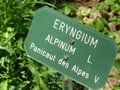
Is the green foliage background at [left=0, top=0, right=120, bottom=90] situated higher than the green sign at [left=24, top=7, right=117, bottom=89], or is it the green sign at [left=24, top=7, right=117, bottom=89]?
the green sign at [left=24, top=7, right=117, bottom=89]

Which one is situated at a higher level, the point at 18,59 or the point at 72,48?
the point at 72,48

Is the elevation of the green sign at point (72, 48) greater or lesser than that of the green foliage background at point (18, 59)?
greater

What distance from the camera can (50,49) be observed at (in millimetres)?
2061

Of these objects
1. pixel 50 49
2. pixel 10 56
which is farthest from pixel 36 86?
pixel 50 49

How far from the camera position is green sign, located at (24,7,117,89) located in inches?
80.0

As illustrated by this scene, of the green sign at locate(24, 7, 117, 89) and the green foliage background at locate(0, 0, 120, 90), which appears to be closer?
the green sign at locate(24, 7, 117, 89)

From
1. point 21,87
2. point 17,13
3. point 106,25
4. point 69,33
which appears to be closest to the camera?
point 69,33

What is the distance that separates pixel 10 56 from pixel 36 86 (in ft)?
0.99

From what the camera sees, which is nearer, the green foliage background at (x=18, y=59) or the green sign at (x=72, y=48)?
the green sign at (x=72, y=48)

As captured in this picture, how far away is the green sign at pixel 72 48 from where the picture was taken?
6.66 feet

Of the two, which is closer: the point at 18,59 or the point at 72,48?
the point at 72,48

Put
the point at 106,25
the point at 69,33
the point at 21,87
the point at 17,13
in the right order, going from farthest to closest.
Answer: the point at 106,25 → the point at 17,13 → the point at 21,87 → the point at 69,33

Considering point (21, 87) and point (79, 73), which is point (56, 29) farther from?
point (21, 87)

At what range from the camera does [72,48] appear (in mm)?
2039
